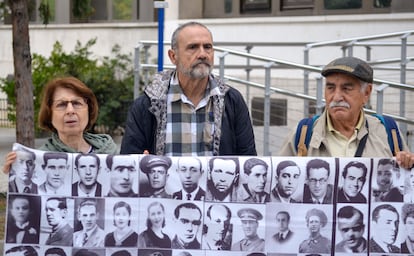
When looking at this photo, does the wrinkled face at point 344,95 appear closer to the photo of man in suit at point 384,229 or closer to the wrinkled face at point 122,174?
the photo of man in suit at point 384,229

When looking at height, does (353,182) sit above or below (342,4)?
below

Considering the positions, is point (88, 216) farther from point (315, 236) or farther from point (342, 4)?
point (342, 4)

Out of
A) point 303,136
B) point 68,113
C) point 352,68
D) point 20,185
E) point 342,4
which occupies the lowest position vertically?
point 20,185

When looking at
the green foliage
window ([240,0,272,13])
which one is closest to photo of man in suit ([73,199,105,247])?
the green foliage

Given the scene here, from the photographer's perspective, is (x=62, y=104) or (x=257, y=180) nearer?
(x=257, y=180)

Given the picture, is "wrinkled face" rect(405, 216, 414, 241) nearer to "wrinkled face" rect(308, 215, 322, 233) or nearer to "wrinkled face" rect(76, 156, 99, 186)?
"wrinkled face" rect(308, 215, 322, 233)

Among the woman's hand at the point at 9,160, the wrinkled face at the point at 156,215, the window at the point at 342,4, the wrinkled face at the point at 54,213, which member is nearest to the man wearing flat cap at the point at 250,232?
the wrinkled face at the point at 156,215

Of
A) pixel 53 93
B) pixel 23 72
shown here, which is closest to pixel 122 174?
pixel 53 93

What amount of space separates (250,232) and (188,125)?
73 centimetres

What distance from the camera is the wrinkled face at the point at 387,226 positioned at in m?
4.25

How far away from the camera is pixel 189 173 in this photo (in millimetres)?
4258

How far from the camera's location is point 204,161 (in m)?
4.28

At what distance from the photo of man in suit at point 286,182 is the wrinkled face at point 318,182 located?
6 centimetres

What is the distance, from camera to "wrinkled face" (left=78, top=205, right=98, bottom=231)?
4.21 meters
